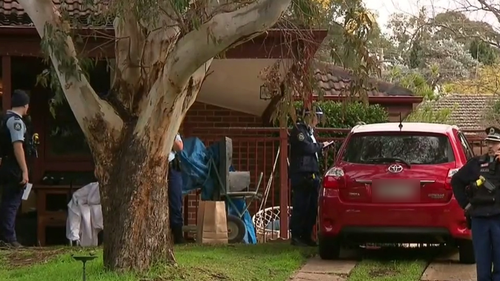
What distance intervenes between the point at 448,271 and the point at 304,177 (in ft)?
7.60

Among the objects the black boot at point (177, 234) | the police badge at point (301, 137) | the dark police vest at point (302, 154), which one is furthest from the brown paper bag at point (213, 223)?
the police badge at point (301, 137)

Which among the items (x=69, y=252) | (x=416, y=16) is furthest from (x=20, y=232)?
(x=416, y=16)

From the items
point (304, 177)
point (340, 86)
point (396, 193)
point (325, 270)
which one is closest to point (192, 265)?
point (325, 270)

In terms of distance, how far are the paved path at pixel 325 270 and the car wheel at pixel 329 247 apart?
0.08 meters

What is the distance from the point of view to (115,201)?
25.0 feet

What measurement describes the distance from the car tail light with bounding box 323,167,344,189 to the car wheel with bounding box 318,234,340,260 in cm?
53

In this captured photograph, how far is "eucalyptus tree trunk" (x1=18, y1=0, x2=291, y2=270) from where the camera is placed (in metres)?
7.43

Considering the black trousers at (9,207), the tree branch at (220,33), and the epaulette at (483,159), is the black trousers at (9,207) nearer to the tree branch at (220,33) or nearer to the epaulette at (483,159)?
the tree branch at (220,33)

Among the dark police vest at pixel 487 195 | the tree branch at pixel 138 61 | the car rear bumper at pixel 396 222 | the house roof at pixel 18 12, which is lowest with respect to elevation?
the car rear bumper at pixel 396 222

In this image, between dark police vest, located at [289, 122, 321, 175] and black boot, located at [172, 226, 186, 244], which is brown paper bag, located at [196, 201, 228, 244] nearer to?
black boot, located at [172, 226, 186, 244]

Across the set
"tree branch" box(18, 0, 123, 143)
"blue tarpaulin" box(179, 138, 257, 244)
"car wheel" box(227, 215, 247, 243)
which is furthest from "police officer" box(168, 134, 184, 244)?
"tree branch" box(18, 0, 123, 143)

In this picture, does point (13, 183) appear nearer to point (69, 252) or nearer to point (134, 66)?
point (69, 252)

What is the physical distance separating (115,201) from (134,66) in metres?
1.24

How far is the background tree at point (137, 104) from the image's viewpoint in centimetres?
741
